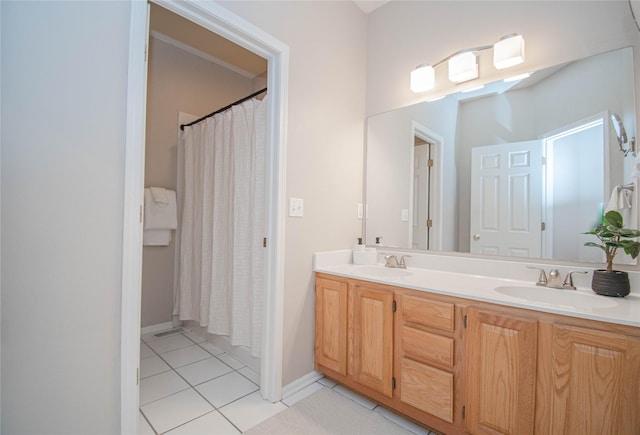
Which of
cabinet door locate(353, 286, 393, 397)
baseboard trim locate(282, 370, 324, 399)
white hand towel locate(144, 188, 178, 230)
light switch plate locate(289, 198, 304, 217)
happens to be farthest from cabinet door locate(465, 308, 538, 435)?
white hand towel locate(144, 188, 178, 230)

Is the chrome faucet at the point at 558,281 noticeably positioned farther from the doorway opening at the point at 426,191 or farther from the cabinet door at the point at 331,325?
the cabinet door at the point at 331,325

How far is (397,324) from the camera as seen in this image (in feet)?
5.02

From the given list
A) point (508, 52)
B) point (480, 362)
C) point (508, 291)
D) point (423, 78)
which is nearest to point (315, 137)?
point (423, 78)

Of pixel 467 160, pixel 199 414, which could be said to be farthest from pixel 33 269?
pixel 467 160

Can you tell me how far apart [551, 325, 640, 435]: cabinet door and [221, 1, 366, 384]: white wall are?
1.30 meters

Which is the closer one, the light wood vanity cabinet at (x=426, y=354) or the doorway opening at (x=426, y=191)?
the light wood vanity cabinet at (x=426, y=354)

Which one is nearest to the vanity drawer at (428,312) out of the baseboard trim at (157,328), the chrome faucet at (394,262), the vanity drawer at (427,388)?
the vanity drawer at (427,388)

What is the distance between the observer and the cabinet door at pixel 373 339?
1.56m

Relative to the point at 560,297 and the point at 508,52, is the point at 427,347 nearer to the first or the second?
the point at 560,297

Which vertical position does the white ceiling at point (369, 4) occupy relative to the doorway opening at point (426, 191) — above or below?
above

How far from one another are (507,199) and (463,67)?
0.88 m

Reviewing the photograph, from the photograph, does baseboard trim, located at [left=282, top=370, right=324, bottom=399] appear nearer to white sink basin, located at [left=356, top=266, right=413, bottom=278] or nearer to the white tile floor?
the white tile floor

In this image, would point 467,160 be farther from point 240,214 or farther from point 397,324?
point 240,214

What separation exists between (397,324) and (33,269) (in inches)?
62.5
